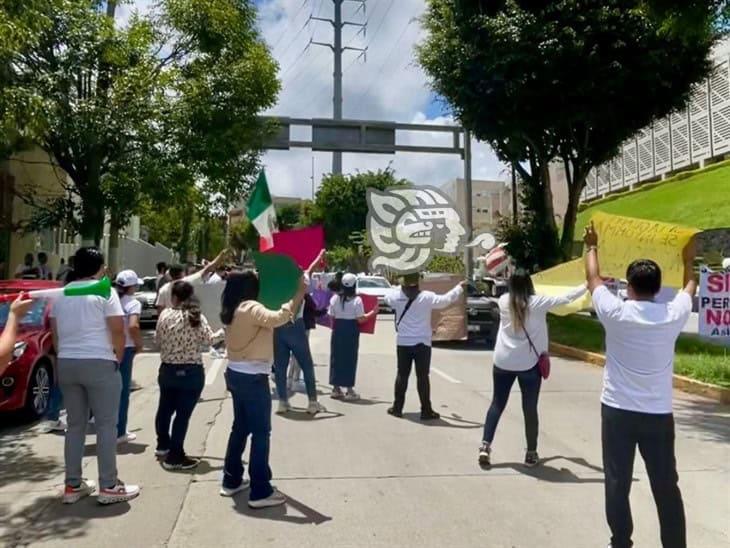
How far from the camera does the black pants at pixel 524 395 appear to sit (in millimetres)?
6293

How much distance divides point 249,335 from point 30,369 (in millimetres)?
4171

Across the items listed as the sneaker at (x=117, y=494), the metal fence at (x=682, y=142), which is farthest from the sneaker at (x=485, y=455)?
the metal fence at (x=682, y=142)

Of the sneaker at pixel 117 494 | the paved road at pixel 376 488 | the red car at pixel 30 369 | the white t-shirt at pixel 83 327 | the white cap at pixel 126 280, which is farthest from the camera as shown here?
the red car at pixel 30 369

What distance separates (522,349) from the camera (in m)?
6.24

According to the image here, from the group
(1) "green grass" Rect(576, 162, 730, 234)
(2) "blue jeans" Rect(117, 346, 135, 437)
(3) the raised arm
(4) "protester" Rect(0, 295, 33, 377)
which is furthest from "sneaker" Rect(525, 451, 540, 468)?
(1) "green grass" Rect(576, 162, 730, 234)

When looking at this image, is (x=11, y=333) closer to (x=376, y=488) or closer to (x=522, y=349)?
(x=376, y=488)

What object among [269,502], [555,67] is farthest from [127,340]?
[555,67]

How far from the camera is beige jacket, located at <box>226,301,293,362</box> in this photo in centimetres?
520

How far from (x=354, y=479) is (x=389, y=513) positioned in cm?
88

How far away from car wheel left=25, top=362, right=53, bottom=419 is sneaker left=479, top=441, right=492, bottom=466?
5.14m

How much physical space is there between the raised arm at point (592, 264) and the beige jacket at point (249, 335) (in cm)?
206

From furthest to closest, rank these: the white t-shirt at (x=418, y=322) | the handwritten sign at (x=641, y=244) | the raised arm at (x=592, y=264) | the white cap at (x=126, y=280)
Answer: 1. the white t-shirt at (x=418, y=322)
2. the white cap at (x=126, y=280)
3. the handwritten sign at (x=641, y=244)
4. the raised arm at (x=592, y=264)

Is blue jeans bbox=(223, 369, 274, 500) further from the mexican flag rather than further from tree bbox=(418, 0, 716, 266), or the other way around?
tree bbox=(418, 0, 716, 266)

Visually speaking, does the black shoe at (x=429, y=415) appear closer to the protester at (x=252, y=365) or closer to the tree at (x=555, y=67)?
the protester at (x=252, y=365)
